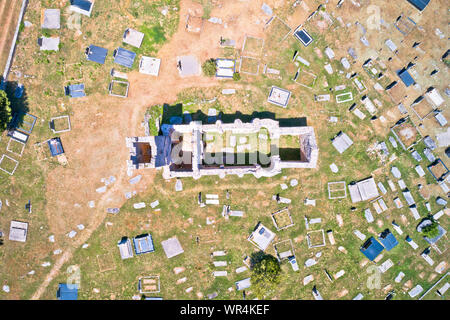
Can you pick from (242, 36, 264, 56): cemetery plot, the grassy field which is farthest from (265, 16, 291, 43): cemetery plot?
(242, 36, 264, 56): cemetery plot

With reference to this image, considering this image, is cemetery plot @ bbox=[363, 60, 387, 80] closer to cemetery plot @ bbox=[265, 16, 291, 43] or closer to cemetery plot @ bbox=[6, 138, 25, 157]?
cemetery plot @ bbox=[265, 16, 291, 43]

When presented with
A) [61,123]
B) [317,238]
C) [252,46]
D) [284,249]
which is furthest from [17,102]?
[317,238]

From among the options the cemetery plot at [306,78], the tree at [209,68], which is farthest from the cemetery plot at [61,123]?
the cemetery plot at [306,78]

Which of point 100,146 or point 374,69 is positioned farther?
point 374,69

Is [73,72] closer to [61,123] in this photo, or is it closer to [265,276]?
[61,123]

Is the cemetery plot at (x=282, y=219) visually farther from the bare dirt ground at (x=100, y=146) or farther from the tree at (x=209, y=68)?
the tree at (x=209, y=68)

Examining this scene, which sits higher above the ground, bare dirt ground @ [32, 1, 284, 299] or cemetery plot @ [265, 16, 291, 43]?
cemetery plot @ [265, 16, 291, 43]
